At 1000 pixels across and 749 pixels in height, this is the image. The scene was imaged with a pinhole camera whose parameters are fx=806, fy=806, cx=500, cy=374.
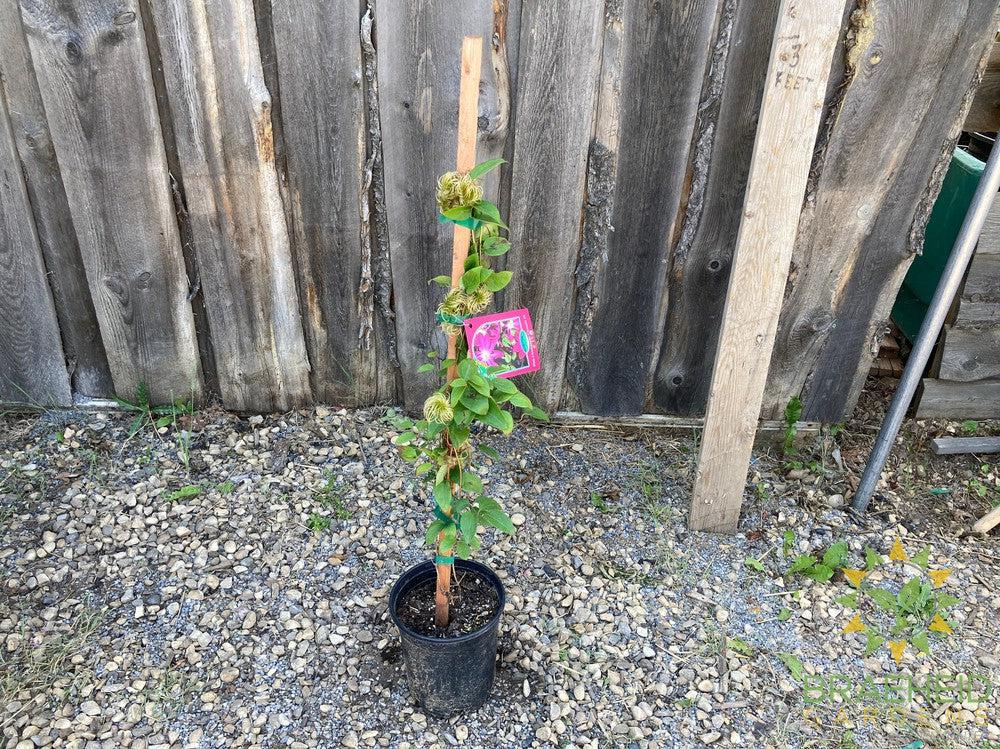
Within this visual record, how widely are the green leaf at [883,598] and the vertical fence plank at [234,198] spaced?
A: 2.00m

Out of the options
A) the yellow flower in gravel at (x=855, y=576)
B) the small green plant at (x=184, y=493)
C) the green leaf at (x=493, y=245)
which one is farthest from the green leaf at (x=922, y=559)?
the small green plant at (x=184, y=493)

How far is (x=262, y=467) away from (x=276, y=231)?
31.6 inches

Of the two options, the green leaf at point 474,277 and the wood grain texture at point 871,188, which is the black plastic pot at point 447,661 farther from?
the wood grain texture at point 871,188

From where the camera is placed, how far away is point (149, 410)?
9.62ft

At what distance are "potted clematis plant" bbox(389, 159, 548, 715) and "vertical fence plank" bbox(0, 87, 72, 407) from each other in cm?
152

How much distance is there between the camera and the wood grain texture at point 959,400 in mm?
3094

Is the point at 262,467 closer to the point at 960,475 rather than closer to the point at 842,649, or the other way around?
the point at 842,649

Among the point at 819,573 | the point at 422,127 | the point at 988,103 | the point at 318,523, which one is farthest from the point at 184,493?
the point at 988,103

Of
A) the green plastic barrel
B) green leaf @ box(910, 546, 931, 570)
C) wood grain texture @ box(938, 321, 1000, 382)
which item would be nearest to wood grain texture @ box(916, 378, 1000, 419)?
wood grain texture @ box(938, 321, 1000, 382)

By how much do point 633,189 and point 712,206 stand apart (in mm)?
262

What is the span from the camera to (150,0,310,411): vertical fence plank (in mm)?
2309

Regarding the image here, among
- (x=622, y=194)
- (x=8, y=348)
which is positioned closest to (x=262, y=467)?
(x=8, y=348)

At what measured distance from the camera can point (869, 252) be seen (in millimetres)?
2637

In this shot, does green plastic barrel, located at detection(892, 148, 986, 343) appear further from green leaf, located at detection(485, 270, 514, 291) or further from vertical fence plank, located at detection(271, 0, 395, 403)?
vertical fence plank, located at detection(271, 0, 395, 403)
